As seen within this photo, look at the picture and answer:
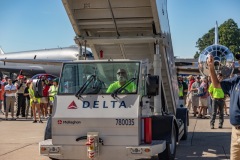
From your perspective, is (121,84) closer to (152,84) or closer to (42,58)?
(152,84)

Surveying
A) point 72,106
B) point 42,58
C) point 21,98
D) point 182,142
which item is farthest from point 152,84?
point 42,58

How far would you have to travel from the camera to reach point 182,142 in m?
11.3

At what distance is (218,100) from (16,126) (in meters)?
7.52

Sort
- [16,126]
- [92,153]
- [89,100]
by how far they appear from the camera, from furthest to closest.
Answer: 1. [16,126]
2. [89,100]
3. [92,153]

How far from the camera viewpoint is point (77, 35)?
9023mm

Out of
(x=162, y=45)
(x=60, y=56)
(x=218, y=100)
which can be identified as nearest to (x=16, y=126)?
(x=218, y=100)

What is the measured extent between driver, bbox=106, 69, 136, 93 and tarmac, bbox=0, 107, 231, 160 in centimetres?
264

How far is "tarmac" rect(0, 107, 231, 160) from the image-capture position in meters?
9.34

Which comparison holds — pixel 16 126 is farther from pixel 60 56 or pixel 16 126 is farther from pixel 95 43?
pixel 60 56

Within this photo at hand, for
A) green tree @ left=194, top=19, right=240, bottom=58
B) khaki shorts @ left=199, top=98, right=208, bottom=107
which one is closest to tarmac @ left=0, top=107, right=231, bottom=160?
khaki shorts @ left=199, top=98, right=208, bottom=107

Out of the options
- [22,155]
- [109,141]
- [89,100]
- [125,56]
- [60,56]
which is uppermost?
[60,56]

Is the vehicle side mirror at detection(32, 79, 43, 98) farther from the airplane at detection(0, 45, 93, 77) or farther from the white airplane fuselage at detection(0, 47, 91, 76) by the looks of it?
the white airplane fuselage at detection(0, 47, 91, 76)

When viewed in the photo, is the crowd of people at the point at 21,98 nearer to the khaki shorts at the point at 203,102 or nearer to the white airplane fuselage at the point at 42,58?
the khaki shorts at the point at 203,102

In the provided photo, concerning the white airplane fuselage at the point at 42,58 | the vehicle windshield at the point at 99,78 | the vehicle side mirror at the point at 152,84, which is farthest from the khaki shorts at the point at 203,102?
the white airplane fuselage at the point at 42,58
